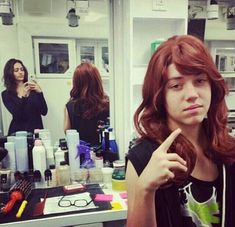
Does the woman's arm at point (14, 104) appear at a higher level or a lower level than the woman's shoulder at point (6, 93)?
lower

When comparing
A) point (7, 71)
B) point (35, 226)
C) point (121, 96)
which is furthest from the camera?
point (121, 96)

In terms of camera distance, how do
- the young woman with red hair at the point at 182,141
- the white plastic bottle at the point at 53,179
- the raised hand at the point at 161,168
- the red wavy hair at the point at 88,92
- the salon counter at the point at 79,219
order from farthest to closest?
the red wavy hair at the point at 88,92 → the white plastic bottle at the point at 53,179 → the salon counter at the point at 79,219 → the young woman with red hair at the point at 182,141 → the raised hand at the point at 161,168

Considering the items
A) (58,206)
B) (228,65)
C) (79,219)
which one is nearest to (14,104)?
(58,206)

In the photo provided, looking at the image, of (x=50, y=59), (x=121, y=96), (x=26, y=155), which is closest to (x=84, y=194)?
(x=26, y=155)

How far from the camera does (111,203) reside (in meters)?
1.32

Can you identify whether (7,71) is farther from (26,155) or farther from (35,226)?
(35,226)

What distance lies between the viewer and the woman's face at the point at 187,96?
795mm

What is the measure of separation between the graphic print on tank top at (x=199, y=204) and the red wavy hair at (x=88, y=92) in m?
1.01

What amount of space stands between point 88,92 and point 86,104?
0.08 metres

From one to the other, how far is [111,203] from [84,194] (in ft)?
0.55

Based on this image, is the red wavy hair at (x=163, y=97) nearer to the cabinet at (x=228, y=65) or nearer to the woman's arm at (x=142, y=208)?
the woman's arm at (x=142, y=208)

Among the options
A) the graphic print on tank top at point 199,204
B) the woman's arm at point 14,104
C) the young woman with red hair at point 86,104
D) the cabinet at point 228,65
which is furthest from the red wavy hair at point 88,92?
the graphic print on tank top at point 199,204

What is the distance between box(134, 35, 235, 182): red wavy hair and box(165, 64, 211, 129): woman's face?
2 centimetres

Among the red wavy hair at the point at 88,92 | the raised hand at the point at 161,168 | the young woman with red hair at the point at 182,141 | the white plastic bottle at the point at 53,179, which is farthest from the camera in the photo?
the red wavy hair at the point at 88,92
